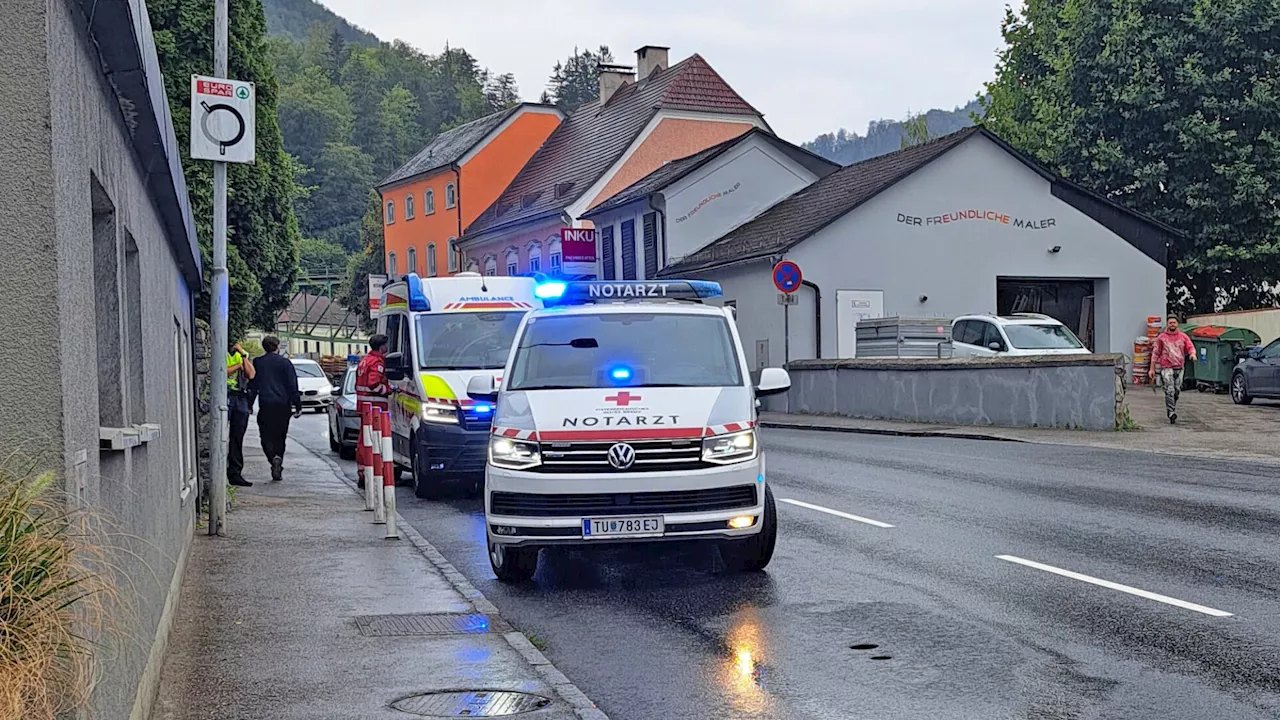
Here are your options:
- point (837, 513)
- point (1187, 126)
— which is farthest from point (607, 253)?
point (837, 513)

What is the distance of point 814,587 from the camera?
916 cm

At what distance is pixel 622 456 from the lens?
9.09m

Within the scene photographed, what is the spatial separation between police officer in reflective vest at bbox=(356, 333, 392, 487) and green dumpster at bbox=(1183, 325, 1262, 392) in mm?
20621

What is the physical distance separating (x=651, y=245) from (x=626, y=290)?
104 ft

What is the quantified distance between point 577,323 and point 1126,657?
512 centimetres

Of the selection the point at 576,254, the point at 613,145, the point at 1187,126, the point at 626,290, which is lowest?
the point at 626,290

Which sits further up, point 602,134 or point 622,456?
point 602,134

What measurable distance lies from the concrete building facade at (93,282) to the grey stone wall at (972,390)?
17810mm

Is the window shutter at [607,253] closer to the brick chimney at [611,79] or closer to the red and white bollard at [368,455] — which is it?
the brick chimney at [611,79]

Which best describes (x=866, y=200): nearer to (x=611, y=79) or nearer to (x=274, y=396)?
(x=274, y=396)

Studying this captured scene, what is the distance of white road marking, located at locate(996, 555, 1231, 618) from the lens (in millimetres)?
7850

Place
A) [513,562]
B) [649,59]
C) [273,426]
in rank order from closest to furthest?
1. [513,562]
2. [273,426]
3. [649,59]

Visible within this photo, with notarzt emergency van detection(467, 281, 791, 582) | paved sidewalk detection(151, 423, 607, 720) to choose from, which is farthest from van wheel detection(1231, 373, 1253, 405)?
paved sidewalk detection(151, 423, 607, 720)

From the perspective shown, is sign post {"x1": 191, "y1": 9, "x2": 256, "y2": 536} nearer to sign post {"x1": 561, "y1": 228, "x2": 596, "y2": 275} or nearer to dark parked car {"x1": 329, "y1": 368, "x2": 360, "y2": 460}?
dark parked car {"x1": 329, "y1": 368, "x2": 360, "y2": 460}
